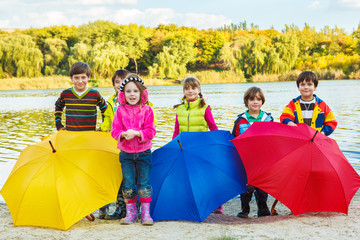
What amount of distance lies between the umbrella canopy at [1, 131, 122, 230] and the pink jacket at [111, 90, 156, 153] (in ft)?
1.14

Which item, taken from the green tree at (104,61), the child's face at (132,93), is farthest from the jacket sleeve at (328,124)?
the green tree at (104,61)

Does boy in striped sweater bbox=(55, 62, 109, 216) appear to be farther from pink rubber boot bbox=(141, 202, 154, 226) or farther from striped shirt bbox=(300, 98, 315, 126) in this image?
striped shirt bbox=(300, 98, 315, 126)

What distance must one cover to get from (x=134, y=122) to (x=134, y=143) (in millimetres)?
241

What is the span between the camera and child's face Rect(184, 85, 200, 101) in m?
4.76

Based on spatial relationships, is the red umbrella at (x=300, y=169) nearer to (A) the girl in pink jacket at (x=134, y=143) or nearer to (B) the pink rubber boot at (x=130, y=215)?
(A) the girl in pink jacket at (x=134, y=143)

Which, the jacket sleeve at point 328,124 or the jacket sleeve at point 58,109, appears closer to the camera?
the jacket sleeve at point 328,124

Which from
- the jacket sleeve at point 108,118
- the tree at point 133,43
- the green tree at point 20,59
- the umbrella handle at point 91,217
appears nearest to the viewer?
the umbrella handle at point 91,217

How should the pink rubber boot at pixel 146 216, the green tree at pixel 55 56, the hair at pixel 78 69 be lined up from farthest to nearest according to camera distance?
1. the green tree at pixel 55 56
2. the hair at pixel 78 69
3. the pink rubber boot at pixel 146 216

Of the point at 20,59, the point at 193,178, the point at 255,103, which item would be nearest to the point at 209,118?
the point at 255,103

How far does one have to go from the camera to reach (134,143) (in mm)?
3857

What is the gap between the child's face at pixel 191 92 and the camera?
476 centimetres

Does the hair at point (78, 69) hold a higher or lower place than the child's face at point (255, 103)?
higher

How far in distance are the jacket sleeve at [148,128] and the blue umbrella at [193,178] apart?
0.33m

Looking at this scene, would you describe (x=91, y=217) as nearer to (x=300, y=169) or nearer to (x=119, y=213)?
(x=119, y=213)
